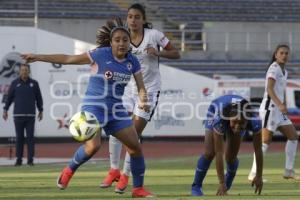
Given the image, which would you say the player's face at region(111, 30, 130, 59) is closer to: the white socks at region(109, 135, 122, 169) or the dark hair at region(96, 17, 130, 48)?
the dark hair at region(96, 17, 130, 48)

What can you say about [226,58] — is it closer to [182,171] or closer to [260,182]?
[182,171]

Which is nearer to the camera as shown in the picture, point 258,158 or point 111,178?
point 258,158

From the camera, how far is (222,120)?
9.49m

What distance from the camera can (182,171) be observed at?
14555 mm

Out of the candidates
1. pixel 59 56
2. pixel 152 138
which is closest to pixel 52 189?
pixel 59 56

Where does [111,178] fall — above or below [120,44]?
below

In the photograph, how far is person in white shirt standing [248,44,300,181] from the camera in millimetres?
12586

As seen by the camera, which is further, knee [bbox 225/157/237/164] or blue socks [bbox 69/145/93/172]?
knee [bbox 225/157/237/164]

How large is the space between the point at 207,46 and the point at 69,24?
234 inches

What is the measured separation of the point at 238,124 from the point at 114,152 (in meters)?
2.20

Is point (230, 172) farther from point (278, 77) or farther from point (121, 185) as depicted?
point (278, 77)

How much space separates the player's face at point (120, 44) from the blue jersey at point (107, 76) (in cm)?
8

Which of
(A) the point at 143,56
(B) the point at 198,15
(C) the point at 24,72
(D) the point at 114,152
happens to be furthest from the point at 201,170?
(B) the point at 198,15

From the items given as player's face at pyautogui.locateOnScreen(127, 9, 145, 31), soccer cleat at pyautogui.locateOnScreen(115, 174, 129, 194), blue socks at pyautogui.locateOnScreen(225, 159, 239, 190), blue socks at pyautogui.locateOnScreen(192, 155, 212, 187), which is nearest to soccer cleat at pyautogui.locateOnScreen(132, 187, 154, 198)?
soccer cleat at pyautogui.locateOnScreen(115, 174, 129, 194)
